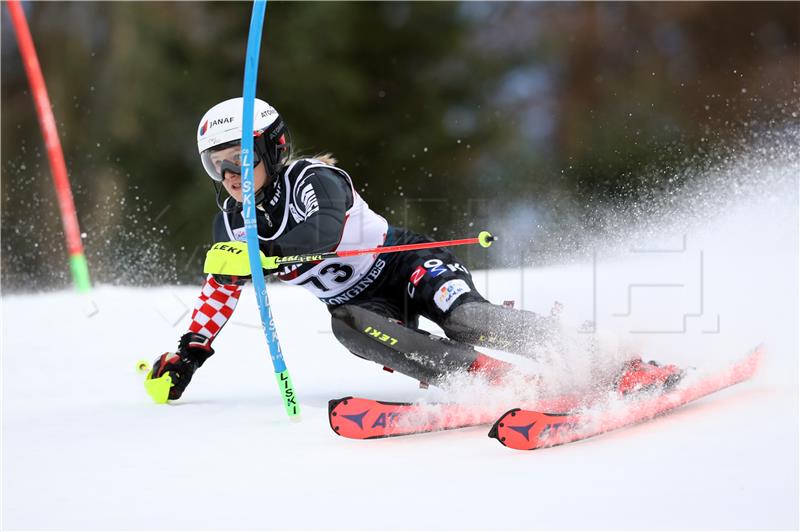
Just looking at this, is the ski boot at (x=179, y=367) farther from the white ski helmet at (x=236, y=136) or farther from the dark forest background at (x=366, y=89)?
the dark forest background at (x=366, y=89)

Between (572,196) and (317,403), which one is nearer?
(317,403)

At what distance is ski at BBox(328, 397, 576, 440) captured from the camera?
7.84 ft

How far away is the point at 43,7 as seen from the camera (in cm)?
1152

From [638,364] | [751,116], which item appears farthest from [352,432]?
[751,116]

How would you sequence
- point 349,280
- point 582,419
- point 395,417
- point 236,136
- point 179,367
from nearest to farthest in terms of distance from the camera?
point 582,419 < point 395,417 < point 236,136 < point 349,280 < point 179,367

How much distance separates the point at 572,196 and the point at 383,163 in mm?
6392

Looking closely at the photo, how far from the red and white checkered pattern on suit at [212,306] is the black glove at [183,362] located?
0.10 feet

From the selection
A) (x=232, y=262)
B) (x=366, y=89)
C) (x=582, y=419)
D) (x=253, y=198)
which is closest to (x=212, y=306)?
(x=232, y=262)

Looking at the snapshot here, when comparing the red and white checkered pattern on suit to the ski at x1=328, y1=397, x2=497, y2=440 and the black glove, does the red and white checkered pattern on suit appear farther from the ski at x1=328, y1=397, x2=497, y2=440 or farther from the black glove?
the ski at x1=328, y1=397, x2=497, y2=440

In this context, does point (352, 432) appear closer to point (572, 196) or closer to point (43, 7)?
point (572, 196)

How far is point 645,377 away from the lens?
8.50 ft

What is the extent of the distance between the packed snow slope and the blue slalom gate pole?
140 millimetres

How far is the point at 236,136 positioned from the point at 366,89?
759 cm

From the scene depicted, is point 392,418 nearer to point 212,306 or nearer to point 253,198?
point 253,198
